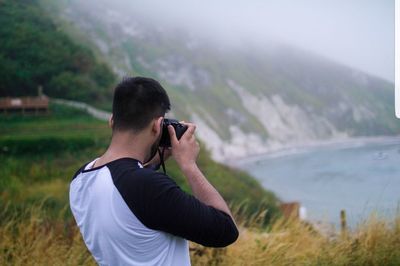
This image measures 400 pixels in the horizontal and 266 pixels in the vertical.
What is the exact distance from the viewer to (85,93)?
7406 millimetres

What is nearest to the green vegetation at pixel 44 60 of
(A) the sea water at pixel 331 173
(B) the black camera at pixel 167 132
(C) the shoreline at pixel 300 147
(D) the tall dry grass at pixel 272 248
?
(C) the shoreline at pixel 300 147

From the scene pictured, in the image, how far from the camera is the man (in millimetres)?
1430

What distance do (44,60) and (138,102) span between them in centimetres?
628

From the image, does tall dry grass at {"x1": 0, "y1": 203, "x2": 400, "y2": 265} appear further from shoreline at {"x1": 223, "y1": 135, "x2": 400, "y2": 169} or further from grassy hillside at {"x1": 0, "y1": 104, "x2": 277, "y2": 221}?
shoreline at {"x1": 223, "y1": 135, "x2": 400, "y2": 169}

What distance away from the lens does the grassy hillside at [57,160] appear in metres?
6.54

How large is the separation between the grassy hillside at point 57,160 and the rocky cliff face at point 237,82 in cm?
85

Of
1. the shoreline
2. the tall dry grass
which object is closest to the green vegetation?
the shoreline

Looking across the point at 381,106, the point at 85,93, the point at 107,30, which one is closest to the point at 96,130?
the point at 85,93

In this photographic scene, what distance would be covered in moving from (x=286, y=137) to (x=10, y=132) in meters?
3.83

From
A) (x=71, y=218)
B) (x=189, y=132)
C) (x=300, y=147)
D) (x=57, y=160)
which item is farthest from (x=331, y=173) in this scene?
(x=189, y=132)

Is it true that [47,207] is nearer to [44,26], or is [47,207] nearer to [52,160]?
[52,160]

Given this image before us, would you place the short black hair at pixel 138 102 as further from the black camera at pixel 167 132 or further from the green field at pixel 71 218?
the green field at pixel 71 218

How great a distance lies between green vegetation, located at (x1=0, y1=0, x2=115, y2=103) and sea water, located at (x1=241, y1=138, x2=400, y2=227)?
8.07 feet

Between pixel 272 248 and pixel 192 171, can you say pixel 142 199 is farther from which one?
pixel 272 248
